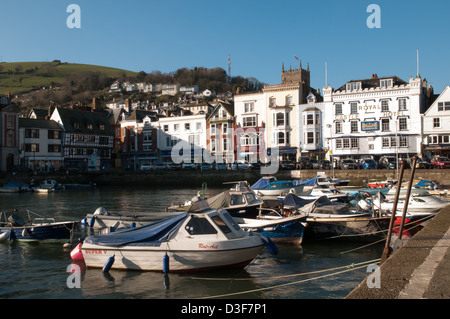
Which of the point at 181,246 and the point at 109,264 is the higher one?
the point at 181,246

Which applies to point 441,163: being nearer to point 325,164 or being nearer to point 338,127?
point 325,164

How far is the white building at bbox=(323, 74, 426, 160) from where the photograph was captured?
60.5 m

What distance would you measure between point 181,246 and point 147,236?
1.51m

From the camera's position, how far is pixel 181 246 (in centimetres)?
1497

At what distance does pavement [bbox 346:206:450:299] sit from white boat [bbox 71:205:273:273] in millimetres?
5725

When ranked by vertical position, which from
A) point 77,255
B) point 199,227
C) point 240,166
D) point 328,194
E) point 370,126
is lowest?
point 77,255

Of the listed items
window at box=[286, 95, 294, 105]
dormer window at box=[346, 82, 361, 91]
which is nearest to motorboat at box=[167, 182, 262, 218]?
dormer window at box=[346, 82, 361, 91]

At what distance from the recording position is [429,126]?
5941cm

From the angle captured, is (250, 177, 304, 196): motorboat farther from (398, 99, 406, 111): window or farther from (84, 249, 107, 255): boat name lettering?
(398, 99, 406, 111): window

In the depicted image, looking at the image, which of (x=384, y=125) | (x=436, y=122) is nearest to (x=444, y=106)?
(x=436, y=122)

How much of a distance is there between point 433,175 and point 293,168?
64.6ft

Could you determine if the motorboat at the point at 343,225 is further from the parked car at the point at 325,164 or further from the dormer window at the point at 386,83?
the dormer window at the point at 386,83
